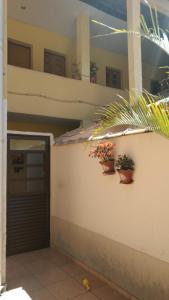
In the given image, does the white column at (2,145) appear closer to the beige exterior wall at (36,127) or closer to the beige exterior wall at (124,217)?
the beige exterior wall at (124,217)

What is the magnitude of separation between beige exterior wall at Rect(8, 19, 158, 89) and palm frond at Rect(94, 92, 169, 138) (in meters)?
7.82

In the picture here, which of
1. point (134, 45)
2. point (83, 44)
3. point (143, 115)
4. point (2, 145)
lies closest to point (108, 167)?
point (143, 115)

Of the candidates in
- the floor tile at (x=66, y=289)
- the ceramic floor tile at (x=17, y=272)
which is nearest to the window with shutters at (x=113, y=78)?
the ceramic floor tile at (x=17, y=272)

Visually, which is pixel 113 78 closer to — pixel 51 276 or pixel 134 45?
pixel 134 45

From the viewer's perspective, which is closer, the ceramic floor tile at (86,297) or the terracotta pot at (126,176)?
the terracotta pot at (126,176)

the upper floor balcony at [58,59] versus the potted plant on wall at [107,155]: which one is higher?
the upper floor balcony at [58,59]

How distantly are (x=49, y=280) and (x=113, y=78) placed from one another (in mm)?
10007

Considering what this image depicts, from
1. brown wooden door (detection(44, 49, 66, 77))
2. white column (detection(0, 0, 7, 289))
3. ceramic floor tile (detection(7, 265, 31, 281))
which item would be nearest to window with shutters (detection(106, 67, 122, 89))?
brown wooden door (detection(44, 49, 66, 77))

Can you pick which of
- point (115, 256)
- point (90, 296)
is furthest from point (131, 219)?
point (90, 296)

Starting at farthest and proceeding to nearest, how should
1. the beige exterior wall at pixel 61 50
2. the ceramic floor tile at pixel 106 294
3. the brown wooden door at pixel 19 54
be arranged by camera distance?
the beige exterior wall at pixel 61 50 < the brown wooden door at pixel 19 54 < the ceramic floor tile at pixel 106 294

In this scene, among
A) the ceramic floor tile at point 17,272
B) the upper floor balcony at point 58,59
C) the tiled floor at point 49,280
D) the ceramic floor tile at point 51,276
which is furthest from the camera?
the upper floor balcony at point 58,59

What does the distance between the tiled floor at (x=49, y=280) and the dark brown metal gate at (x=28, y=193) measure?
1.69 feet

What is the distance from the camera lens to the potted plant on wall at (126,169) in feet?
15.9

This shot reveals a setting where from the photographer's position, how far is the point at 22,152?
7.50 metres
